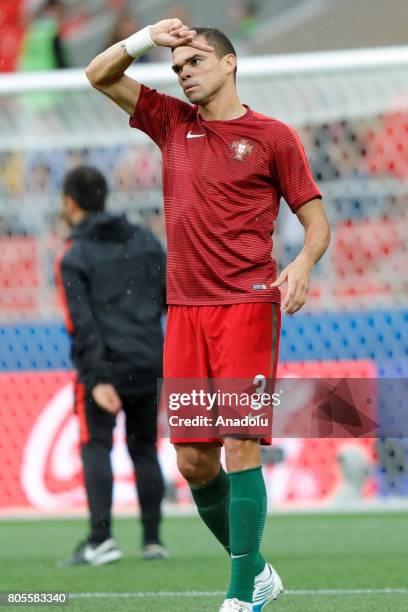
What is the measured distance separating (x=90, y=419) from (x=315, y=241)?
281 cm

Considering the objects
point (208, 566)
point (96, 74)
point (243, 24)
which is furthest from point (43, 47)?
point (96, 74)

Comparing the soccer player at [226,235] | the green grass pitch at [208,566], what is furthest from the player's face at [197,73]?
the green grass pitch at [208,566]

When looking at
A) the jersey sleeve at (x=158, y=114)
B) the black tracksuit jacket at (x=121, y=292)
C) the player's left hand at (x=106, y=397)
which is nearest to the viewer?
the jersey sleeve at (x=158, y=114)

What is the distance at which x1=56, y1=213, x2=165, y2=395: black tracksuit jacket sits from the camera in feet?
24.6

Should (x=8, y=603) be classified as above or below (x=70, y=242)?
below

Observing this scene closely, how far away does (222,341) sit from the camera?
507 cm

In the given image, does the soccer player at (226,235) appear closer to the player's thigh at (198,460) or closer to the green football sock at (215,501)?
the player's thigh at (198,460)

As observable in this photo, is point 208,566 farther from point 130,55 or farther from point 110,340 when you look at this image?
point 130,55

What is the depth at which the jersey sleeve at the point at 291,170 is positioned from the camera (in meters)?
5.14

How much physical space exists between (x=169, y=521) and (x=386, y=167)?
2882 mm

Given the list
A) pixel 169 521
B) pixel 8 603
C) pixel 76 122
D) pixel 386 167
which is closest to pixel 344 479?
pixel 169 521

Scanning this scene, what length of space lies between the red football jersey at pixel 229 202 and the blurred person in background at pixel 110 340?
2258mm

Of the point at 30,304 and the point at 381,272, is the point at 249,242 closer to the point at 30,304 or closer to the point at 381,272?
the point at 381,272

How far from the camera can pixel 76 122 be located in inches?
→ 380
